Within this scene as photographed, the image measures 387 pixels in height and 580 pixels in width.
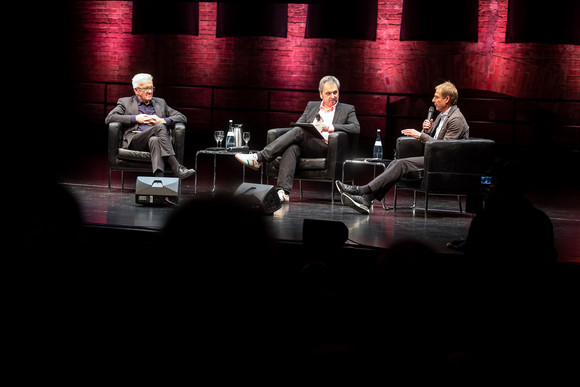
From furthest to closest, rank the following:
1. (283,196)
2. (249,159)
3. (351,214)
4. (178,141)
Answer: (178,141), (249,159), (283,196), (351,214)

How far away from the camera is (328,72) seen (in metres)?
9.65

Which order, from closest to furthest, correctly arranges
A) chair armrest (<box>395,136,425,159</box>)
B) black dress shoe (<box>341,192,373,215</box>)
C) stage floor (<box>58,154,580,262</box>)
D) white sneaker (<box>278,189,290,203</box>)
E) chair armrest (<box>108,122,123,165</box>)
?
1. stage floor (<box>58,154,580,262</box>)
2. black dress shoe (<box>341,192,373,215</box>)
3. white sneaker (<box>278,189,290,203</box>)
4. chair armrest (<box>395,136,425,159</box>)
5. chair armrest (<box>108,122,123,165</box>)

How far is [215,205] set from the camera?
110 cm

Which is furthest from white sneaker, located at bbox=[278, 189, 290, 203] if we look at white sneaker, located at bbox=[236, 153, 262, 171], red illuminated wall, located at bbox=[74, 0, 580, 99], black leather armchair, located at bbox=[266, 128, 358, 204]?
red illuminated wall, located at bbox=[74, 0, 580, 99]

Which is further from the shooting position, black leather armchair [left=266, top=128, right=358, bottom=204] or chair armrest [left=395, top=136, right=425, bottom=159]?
chair armrest [left=395, top=136, right=425, bottom=159]

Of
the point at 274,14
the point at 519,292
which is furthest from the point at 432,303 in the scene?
the point at 274,14

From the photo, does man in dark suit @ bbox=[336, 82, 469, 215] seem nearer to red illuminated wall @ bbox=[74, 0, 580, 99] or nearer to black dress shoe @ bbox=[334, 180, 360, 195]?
black dress shoe @ bbox=[334, 180, 360, 195]

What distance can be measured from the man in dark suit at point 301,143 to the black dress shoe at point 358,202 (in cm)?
53

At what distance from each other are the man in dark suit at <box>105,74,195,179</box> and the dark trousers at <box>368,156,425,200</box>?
4.84 feet

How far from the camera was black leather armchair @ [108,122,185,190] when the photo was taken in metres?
5.91

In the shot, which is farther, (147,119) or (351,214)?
(147,119)

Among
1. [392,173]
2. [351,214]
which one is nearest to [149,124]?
[351,214]

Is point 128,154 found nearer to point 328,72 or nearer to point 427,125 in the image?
point 427,125

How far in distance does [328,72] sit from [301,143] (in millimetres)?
4032
